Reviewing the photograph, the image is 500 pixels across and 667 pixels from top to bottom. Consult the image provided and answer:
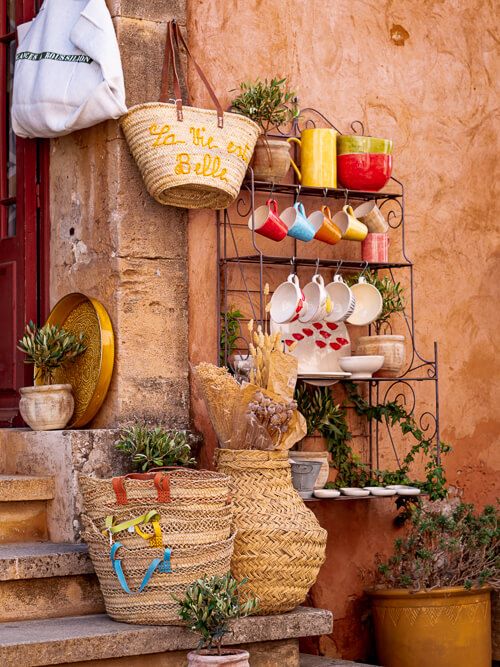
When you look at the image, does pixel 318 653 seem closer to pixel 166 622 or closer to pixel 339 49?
A: pixel 166 622

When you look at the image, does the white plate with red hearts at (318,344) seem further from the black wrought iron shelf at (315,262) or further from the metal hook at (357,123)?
the metal hook at (357,123)

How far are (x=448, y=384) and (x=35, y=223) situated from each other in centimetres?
206

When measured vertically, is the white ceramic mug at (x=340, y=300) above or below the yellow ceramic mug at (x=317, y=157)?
below

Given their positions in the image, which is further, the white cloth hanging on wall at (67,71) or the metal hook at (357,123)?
the metal hook at (357,123)

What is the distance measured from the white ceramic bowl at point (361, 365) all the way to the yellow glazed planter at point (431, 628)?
36.2 inches

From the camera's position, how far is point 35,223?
18.7ft

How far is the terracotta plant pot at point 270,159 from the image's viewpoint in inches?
211

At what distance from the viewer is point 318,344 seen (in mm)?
5621

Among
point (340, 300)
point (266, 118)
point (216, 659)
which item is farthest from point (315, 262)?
point (216, 659)

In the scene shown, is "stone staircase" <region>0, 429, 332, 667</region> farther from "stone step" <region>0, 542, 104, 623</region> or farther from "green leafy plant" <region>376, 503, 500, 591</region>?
"green leafy plant" <region>376, 503, 500, 591</region>

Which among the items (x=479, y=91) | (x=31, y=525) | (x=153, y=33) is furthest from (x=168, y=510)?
(x=479, y=91)

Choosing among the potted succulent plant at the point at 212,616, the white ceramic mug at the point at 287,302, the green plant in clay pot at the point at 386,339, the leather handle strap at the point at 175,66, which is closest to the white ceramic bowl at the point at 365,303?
the green plant in clay pot at the point at 386,339

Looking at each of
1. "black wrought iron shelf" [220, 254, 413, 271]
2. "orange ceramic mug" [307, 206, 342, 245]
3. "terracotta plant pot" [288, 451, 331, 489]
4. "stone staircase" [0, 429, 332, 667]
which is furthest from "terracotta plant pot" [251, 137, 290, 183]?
"stone staircase" [0, 429, 332, 667]

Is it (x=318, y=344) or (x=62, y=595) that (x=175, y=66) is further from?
(x=62, y=595)
